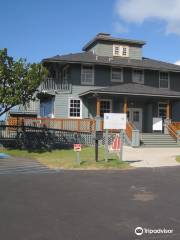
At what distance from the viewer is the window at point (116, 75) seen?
110 ft

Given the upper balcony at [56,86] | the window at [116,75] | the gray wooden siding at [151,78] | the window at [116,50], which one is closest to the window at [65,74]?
the upper balcony at [56,86]

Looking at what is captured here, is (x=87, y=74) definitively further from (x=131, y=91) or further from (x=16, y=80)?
(x=16, y=80)

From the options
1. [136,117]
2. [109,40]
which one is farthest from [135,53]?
[136,117]

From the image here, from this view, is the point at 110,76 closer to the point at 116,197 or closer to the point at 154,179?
the point at 154,179

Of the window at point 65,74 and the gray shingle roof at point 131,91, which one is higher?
the window at point 65,74

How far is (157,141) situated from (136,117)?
16.3ft

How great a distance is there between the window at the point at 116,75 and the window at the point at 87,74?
1.90 metres

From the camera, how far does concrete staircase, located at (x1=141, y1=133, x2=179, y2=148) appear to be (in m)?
28.6

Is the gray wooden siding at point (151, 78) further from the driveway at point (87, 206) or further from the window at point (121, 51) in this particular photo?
the driveway at point (87, 206)

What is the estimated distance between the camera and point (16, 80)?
918 inches

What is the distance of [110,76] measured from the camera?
33.5 meters

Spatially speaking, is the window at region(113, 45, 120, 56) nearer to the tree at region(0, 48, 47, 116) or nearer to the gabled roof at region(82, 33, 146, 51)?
the gabled roof at region(82, 33, 146, 51)

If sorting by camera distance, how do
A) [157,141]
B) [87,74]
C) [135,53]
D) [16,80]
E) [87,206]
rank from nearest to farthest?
[87,206] → [16,80] → [157,141] → [87,74] → [135,53]

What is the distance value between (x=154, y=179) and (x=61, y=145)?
14572 mm
